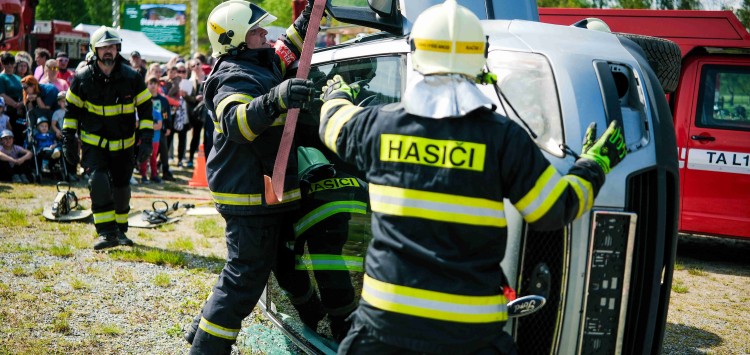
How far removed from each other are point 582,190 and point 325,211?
5.78 ft

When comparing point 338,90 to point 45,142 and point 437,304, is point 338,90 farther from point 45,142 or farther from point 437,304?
point 45,142

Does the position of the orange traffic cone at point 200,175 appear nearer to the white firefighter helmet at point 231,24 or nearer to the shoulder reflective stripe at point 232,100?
the white firefighter helmet at point 231,24

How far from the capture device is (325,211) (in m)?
4.14

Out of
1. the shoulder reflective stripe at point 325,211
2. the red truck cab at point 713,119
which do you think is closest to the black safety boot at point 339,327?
the shoulder reflective stripe at point 325,211

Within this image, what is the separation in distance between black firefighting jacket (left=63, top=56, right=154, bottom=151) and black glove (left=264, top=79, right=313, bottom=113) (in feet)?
13.6

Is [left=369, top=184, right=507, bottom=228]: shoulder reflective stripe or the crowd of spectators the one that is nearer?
[left=369, top=184, right=507, bottom=228]: shoulder reflective stripe

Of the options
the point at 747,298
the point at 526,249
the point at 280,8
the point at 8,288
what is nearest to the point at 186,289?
the point at 8,288

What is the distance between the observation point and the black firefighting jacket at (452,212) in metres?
2.59

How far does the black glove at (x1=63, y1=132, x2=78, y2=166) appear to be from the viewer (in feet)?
23.9

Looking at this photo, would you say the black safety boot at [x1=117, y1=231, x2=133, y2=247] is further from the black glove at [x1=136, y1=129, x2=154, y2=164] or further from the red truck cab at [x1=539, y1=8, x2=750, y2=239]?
the red truck cab at [x1=539, y1=8, x2=750, y2=239]

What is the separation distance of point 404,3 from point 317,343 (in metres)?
1.83

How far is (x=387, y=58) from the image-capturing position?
378 centimetres

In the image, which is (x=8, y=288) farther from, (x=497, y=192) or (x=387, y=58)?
(x=497, y=192)

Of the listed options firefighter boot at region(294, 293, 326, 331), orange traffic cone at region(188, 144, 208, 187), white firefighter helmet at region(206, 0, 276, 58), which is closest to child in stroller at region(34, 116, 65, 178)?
orange traffic cone at region(188, 144, 208, 187)
